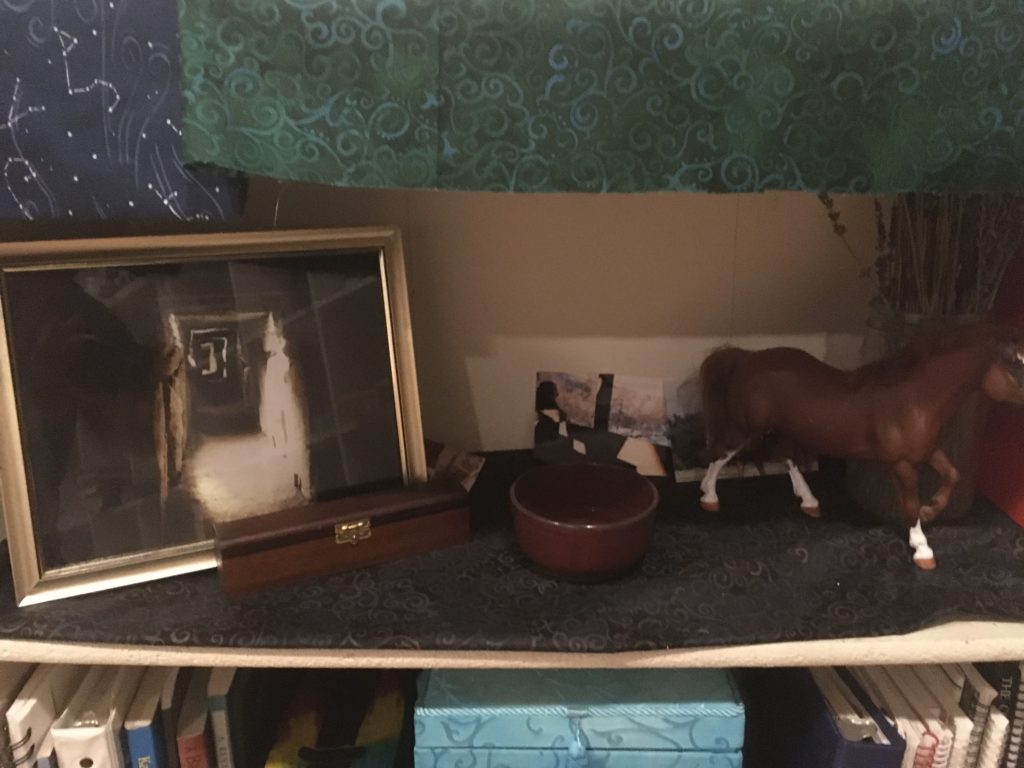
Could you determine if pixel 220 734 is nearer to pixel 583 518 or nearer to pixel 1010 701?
pixel 583 518

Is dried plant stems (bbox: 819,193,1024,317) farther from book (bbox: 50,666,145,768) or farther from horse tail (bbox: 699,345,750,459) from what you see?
book (bbox: 50,666,145,768)

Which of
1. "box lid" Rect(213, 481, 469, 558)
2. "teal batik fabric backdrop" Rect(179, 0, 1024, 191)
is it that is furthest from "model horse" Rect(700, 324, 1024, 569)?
"box lid" Rect(213, 481, 469, 558)

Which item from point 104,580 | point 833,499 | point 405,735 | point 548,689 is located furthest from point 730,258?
point 104,580

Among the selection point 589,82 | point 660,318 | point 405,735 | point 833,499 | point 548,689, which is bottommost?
point 405,735

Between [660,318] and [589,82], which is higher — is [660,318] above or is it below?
below

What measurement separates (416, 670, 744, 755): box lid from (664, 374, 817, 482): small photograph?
1.02ft

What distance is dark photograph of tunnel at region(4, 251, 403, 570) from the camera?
2.74 ft

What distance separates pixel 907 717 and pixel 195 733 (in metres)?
0.76

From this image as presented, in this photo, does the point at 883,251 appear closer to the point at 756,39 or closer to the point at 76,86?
the point at 756,39

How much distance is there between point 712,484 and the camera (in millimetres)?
1032

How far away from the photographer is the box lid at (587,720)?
0.86 metres

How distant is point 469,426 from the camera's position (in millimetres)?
1157

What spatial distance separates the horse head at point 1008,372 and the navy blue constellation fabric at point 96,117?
2.45 ft

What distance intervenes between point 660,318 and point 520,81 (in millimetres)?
496
